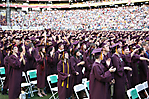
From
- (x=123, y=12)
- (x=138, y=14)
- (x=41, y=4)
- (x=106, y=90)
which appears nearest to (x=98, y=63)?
(x=106, y=90)

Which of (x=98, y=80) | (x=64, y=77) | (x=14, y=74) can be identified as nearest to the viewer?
(x=98, y=80)

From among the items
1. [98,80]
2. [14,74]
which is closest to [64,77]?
[98,80]

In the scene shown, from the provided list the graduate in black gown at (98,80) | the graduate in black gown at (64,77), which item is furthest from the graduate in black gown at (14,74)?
the graduate in black gown at (98,80)

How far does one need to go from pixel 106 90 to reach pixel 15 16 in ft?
144

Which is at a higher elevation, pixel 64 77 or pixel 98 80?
pixel 98 80

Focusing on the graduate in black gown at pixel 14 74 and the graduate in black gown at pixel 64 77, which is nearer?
the graduate in black gown at pixel 64 77

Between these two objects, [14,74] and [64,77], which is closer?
[64,77]

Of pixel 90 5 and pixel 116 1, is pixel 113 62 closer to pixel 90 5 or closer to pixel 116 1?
pixel 116 1

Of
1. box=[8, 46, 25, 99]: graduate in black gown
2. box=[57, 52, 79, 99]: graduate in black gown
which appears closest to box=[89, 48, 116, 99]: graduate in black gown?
box=[57, 52, 79, 99]: graduate in black gown

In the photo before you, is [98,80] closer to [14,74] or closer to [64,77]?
[64,77]

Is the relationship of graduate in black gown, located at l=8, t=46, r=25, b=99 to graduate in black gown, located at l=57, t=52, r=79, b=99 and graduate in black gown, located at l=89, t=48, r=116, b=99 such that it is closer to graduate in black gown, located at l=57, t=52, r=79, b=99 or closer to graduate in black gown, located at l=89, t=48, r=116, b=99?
graduate in black gown, located at l=57, t=52, r=79, b=99

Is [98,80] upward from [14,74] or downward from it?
upward

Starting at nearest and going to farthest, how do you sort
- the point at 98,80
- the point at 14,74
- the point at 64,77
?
the point at 98,80
the point at 64,77
the point at 14,74

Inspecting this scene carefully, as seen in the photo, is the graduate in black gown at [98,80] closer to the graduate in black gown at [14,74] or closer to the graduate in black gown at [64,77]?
the graduate in black gown at [64,77]
